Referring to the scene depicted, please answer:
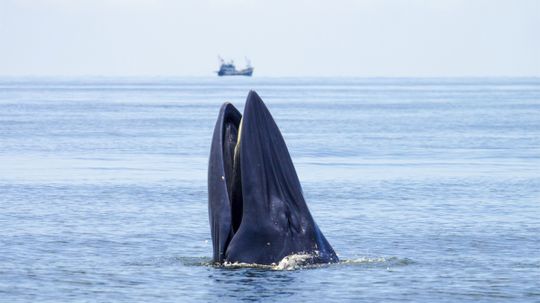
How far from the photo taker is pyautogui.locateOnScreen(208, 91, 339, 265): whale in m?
17.2

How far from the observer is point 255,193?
680 inches

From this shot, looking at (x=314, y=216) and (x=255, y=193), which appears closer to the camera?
(x=255, y=193)

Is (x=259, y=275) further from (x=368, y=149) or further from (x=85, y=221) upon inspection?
(x=368, y=149)

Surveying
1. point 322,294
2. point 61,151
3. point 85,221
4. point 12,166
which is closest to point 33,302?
point 322,294

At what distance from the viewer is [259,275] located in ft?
60.2

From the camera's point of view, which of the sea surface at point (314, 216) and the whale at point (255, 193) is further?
the sea surface at point (314, 216)

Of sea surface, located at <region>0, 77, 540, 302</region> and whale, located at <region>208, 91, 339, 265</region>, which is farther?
sea surface, located at <region>0, 77, 540, 302</region>

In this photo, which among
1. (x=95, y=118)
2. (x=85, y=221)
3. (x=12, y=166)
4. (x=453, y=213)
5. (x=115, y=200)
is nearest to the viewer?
(x=85, y=221)

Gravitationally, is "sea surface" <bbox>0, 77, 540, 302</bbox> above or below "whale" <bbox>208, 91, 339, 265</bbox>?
below

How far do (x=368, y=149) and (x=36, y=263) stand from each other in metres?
34.2

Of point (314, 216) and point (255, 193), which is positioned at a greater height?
point (255, 193)

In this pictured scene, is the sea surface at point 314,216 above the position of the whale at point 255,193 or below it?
below

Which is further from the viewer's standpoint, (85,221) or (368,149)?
(368,149)

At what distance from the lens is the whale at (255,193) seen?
17.2 meters
